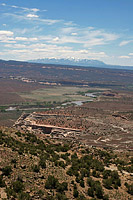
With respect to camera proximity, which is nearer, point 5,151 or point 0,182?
point 0,182

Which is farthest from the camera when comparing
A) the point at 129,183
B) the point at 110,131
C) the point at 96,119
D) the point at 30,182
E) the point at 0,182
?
the point at 96,119

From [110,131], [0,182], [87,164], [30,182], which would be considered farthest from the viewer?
[110,131]

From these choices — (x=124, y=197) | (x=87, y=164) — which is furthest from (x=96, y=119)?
(x=124, y=197)

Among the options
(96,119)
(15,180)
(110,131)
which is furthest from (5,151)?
(96,119)

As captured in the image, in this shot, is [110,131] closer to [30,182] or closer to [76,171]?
[76,171]

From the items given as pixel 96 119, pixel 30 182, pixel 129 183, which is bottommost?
pixel 96 119

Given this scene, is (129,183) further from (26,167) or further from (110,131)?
(110,131)

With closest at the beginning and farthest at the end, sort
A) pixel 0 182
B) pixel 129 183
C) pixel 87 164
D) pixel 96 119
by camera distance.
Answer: pixel 0 182, pixel 129 183, pixel 87 164, pixel 96 119

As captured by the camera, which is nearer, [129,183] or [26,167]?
[26,167]

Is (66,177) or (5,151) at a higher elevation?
(5,151)
